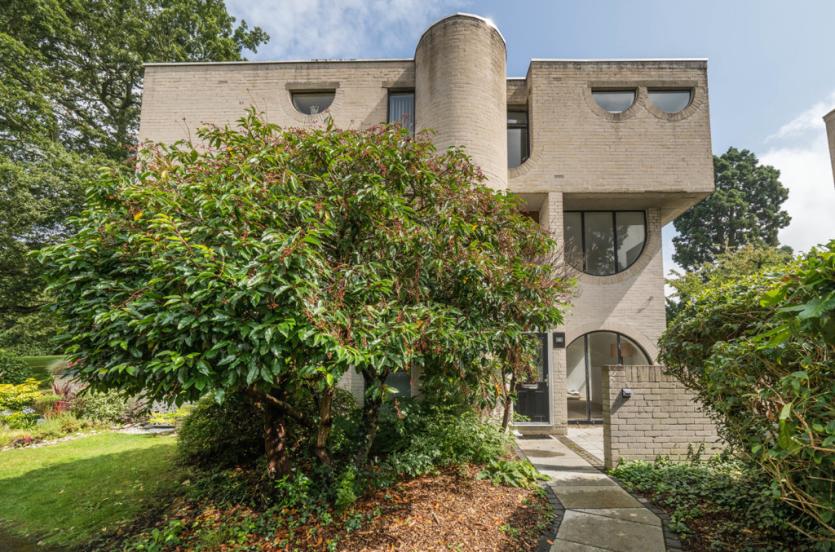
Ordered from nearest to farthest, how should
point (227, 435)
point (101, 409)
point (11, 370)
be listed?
1. point (227, 435)
2. point (101, 409)
3. point (11, 370)

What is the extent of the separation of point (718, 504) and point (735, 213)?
4120 cm

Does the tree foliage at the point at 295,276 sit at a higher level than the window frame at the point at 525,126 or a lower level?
lower

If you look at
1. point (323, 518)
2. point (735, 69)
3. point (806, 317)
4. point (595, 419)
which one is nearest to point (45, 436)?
point (323, 518)

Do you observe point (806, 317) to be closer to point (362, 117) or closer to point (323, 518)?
point (323, 518)

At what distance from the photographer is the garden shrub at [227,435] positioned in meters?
5.89

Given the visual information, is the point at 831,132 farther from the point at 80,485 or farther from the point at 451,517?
the point at 80,485

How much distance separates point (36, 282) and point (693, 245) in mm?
46576

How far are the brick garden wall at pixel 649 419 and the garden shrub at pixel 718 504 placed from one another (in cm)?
26

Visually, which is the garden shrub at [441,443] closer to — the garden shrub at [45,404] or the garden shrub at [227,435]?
the garden shrub at [227,435]

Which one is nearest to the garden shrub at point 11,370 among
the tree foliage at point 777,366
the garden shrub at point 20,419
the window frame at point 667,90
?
the garden shrub at point 20,419

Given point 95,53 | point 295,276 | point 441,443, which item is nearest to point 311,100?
point 295,276

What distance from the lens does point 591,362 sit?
10.7 m

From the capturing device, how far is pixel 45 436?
852 centimetres

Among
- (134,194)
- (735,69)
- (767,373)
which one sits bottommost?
(767,373)
